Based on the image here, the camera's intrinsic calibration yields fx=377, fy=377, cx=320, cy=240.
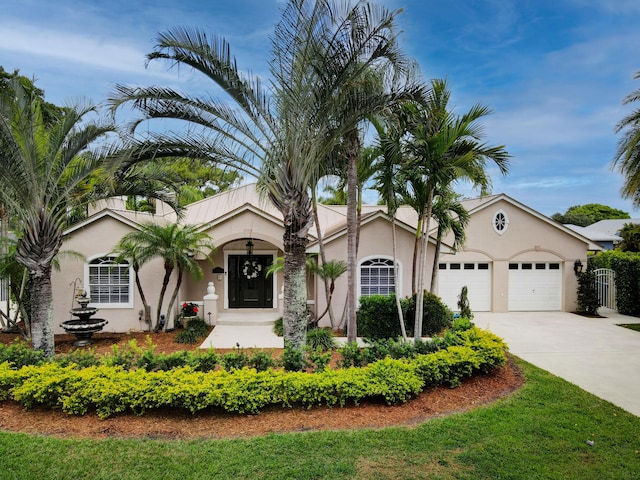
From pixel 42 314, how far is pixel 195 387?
4852mm

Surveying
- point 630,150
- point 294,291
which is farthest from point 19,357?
point 630,150

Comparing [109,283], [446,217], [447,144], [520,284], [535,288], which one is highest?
[447,144]

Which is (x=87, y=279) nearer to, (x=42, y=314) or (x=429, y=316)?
(x=42, y=314)

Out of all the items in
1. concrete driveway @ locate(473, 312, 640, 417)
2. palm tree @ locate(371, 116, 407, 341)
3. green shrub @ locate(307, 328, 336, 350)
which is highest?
palm tree @ locate(371, 116, 407, 341)

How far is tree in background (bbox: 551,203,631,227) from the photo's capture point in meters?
48.3

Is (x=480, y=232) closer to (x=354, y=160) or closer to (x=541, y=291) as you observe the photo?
(x=541, y=291)

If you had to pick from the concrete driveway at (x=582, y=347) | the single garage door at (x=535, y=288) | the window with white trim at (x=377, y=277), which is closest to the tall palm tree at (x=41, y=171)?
the window with white trim at (x=377, y=277)

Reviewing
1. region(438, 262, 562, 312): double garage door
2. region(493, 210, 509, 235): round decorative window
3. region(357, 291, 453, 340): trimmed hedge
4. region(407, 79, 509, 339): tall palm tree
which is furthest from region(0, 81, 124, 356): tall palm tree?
region(493, 210, 509, 235): round decorative window

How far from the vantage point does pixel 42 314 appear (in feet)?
26.8

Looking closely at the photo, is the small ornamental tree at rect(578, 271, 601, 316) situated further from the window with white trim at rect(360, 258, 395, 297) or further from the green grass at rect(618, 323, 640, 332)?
the window with white trim at rect(360, 258, 395, 297)

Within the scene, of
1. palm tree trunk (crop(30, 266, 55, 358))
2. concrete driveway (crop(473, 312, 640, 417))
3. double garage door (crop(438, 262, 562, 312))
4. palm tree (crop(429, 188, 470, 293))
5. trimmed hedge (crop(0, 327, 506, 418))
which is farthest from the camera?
double garage door (crop(438, 262, 562, 312))

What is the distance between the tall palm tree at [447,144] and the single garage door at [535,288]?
363 inches

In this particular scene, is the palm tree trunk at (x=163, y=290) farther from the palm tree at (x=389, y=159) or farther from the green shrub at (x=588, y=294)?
the green shrub at (x=588, y=294)

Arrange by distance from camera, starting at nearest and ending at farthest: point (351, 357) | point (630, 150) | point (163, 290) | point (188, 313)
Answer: point (351, 357), point (163, 290), point (188, 313), point (630, 150)
